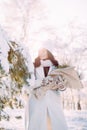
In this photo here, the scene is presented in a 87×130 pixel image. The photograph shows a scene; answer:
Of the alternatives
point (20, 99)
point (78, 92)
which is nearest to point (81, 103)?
point (78, 92)

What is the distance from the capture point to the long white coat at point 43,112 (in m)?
3.15

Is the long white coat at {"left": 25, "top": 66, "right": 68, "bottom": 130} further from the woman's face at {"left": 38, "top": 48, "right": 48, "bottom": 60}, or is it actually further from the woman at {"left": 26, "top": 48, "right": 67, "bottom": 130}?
the woman's face at {"left": 38, "top": 48, "right": 48, "bottom": 60}

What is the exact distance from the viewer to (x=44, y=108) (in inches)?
126

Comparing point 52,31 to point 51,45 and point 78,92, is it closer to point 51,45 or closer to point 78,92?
point 51,45

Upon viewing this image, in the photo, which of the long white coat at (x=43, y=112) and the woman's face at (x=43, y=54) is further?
the woman's face at (x=43, y=54)

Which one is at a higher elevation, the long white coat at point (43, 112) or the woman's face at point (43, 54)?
the woman's face at point (43, 54)

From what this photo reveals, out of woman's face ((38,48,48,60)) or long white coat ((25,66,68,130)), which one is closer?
long white coat ((25,66,68,130))

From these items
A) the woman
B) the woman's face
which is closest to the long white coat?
the woman

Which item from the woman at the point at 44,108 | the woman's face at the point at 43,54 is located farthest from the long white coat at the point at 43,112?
the woman's face at the point at 43,54

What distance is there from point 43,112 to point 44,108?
0.04 meters

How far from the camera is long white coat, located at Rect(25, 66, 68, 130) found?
315 centimetres

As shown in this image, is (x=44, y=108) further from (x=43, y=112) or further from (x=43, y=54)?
(x=43, y=54)

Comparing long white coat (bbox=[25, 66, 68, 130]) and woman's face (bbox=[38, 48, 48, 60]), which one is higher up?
woman's face (bbox=[38, 48, 48, 60])

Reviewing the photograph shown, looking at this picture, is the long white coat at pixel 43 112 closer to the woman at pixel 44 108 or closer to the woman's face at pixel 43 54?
the woman at pixel 44 108
